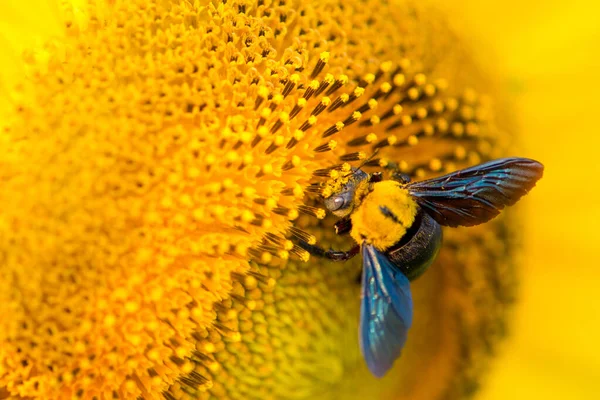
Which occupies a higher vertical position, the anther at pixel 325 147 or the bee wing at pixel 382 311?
the anther at pixel 325 147

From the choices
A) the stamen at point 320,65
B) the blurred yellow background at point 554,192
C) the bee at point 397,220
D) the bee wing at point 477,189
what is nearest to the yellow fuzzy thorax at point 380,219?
the bee at point 397,220

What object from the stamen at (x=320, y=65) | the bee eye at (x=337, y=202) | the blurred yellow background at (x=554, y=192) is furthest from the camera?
the blurred yellow background at (x=554, y=192)

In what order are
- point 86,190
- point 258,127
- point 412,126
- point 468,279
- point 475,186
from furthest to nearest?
point 468,279, point 412,126, point 475,186, point 258,127, point 86,190

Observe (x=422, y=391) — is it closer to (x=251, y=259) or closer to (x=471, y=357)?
(x=471, y=357)

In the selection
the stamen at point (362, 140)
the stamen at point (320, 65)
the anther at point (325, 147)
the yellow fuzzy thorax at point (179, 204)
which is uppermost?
the stamen at point (320, 65)

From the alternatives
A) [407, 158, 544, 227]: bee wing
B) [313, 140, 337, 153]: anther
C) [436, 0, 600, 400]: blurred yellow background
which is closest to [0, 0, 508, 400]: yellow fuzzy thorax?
[313, 140, 337, 153]: anther

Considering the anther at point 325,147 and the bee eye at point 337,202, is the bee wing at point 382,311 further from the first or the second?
the anther at point 325,147

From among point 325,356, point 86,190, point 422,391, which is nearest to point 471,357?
point 422,391
